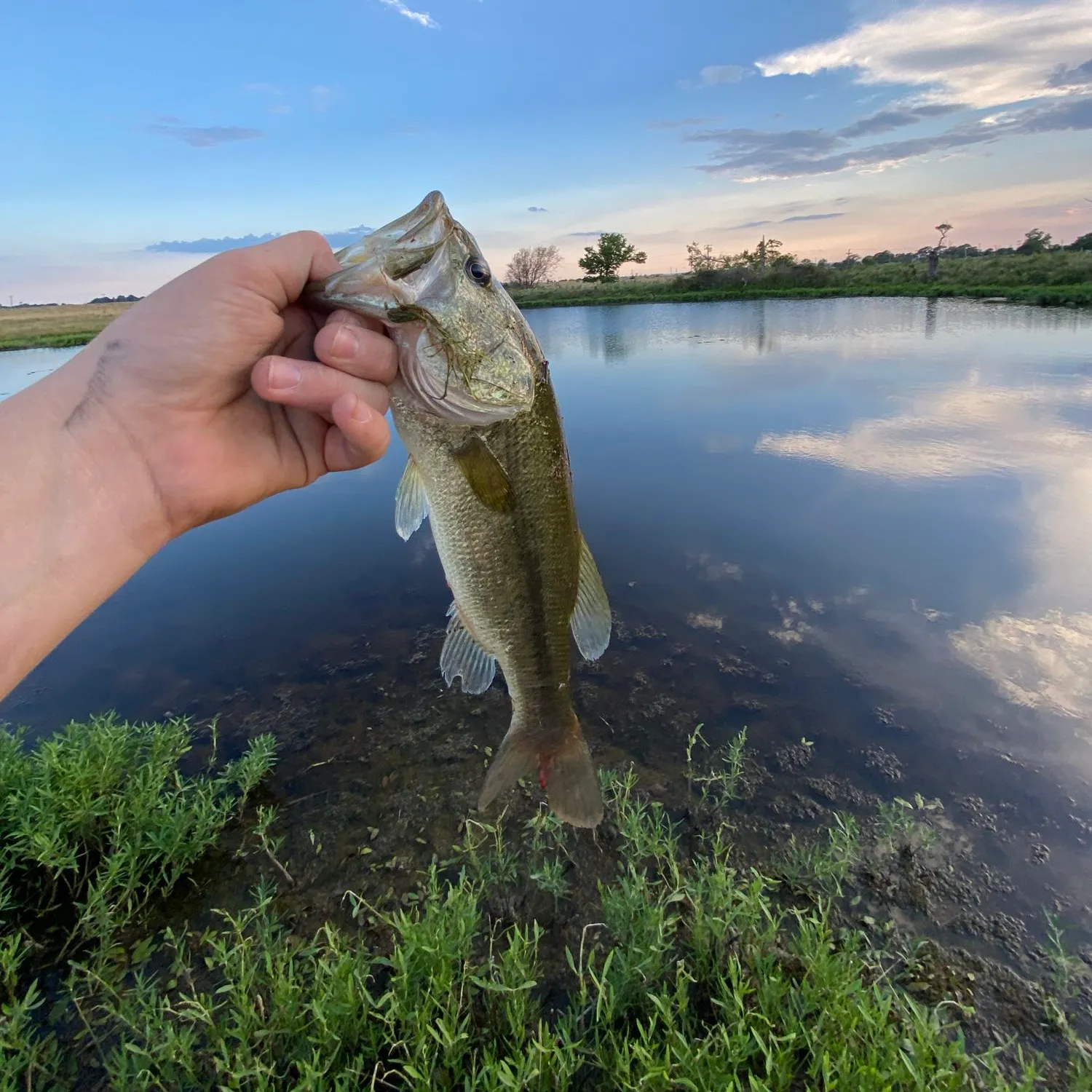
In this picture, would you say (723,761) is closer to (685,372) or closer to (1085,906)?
(1085,906)

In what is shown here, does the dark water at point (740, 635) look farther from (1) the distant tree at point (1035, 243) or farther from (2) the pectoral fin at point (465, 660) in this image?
(1) the distant tree at point (1035, 243)

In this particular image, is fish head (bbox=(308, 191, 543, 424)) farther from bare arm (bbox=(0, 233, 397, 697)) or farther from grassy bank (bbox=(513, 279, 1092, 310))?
grassy bank (bbox=(513, 279, 1092, 310))

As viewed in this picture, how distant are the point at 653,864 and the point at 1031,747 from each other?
10.8 ft

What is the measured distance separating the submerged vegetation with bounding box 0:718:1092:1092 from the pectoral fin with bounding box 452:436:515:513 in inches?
74.6

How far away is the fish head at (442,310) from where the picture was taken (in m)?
2.20

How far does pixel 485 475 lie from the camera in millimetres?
2428

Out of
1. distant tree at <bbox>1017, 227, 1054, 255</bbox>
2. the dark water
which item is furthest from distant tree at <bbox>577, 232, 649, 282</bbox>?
the dark water

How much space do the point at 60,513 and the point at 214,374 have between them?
733mm

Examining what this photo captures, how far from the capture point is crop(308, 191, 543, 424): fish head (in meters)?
2.20

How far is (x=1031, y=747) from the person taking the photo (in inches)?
198

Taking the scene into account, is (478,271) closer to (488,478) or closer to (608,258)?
(488,478)

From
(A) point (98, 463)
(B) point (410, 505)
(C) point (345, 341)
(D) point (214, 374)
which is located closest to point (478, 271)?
(C) point (345, 341)

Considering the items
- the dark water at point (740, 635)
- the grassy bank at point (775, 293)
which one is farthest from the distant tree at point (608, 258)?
the dark water at point (740, 635)

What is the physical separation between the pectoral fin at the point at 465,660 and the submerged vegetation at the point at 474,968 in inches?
45.6
